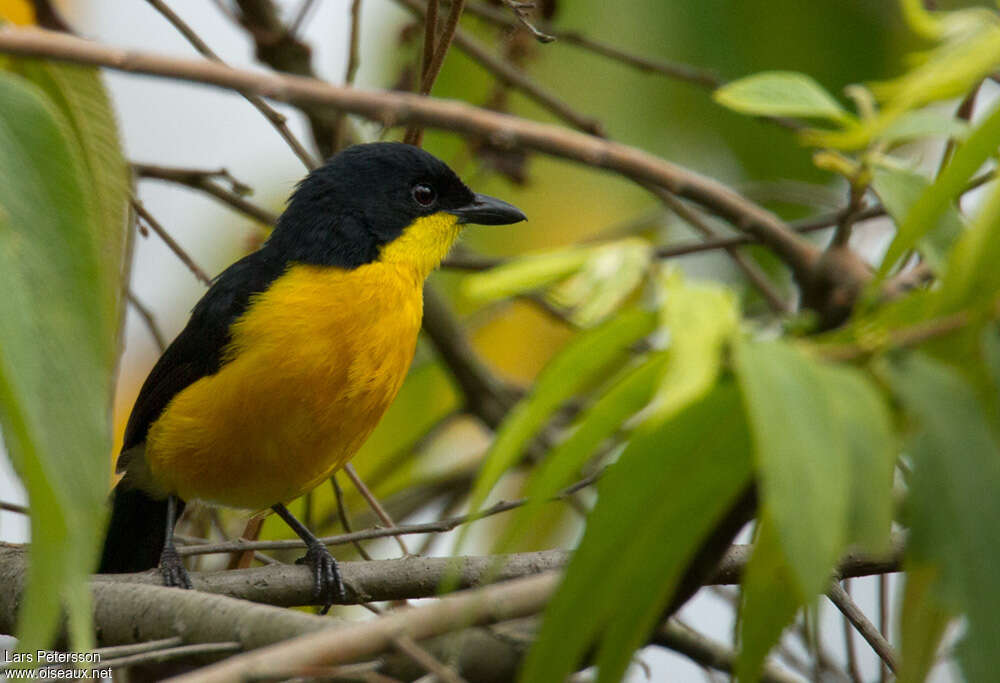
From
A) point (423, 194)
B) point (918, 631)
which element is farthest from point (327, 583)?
point (918, 631)

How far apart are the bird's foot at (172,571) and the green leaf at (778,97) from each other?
7.21 feet

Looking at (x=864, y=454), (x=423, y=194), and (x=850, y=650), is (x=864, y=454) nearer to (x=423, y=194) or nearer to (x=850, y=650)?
(x=850, y=650)

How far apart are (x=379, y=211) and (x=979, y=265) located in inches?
134

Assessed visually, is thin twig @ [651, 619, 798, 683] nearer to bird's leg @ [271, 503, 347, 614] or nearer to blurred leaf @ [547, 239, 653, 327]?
bird's leg @ [271, 503, 347, 614]

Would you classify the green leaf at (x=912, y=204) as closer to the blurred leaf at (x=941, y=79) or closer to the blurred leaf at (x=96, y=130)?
the blurred leaf at (x=941, y=79)

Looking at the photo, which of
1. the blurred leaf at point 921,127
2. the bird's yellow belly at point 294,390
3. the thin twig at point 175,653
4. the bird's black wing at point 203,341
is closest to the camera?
the blurred leaf at point 921,127

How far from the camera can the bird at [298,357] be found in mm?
4031

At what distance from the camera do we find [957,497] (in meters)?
1.39

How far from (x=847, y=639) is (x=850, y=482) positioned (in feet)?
8.80

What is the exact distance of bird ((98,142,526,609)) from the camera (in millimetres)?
4031

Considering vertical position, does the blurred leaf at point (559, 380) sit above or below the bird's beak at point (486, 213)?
below

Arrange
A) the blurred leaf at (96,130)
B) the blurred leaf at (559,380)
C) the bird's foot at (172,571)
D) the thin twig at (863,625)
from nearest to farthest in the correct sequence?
the blurred leaf at (559,380) → the thin twig at (863,625) → the blurred leaf at (96,130) → the bird's foot at (172,571)

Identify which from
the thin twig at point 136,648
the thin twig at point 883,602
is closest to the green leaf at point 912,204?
the thin twig at point 136,648

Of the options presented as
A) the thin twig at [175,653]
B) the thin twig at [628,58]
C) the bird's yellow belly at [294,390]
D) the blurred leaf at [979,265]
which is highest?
the thin twig at [628,58]
